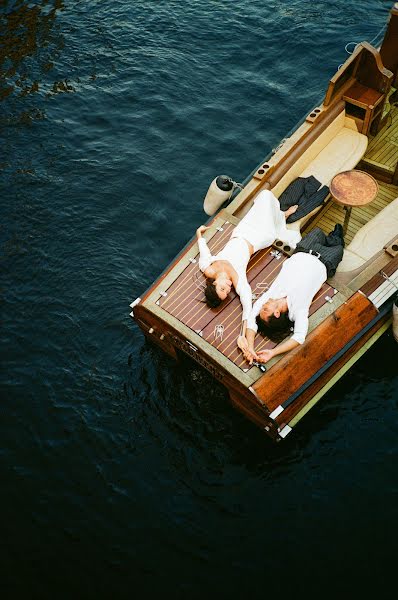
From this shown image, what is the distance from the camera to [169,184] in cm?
1669

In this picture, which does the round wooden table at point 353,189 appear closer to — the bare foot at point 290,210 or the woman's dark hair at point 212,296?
the bare foot at point 290,210

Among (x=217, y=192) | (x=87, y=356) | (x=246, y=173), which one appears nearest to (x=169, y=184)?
(x=246, y=173)

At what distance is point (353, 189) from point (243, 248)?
8.86ft

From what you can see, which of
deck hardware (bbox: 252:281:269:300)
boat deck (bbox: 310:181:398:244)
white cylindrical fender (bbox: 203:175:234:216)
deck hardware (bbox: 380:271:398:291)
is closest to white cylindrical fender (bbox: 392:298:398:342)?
deck hardware (bbox: 380:271:398:291)

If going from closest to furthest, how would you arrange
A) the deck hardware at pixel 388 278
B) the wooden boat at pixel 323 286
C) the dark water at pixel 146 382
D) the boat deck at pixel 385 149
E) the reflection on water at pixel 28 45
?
the wooden boat at pixel 323 286
the dark water at pixel 146 382
the deck hardware at pixel 388 278
the boat deck at pixel 385 149
the reflection on water at pixel 28 45

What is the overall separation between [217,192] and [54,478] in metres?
7.27

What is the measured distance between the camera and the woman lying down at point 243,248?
1057 cm

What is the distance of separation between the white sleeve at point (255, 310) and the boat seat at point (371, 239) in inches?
77.9

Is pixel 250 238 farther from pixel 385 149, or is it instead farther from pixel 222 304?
pixel 385 149

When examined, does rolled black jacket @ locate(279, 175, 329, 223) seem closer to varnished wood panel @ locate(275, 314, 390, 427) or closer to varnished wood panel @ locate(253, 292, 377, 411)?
varnished wood panel @ locate(253, 292, 377, 411)

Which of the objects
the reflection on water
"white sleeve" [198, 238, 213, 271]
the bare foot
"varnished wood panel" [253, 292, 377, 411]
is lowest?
"varnished wood panel" [253, 292, 377, 411]

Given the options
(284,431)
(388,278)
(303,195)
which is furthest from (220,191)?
(284,431)

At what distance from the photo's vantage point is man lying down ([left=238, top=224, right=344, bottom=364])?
33.1 ft

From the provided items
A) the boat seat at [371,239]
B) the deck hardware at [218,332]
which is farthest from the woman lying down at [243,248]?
the boat seat at [371,239]
